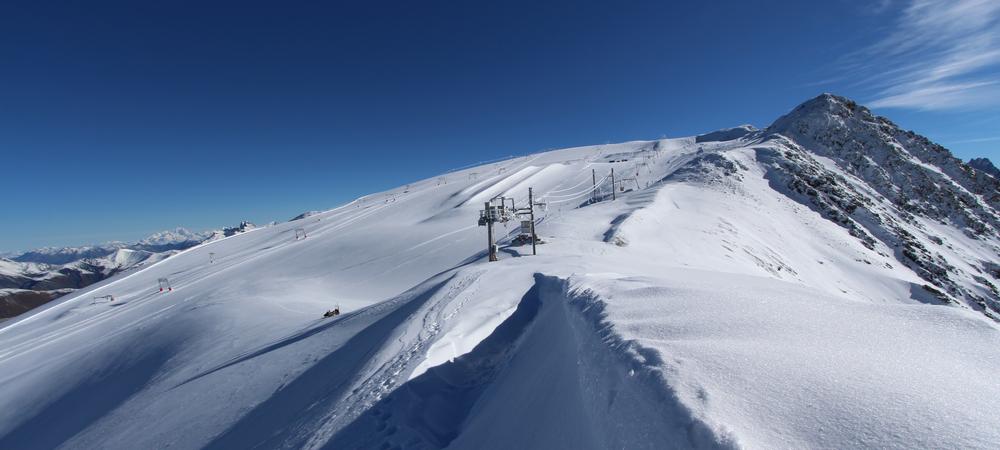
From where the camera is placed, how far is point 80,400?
17.3 metres

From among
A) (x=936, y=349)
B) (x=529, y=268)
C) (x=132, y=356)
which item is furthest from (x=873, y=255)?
(x=132, y=356)

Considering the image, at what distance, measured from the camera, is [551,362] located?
248 inches

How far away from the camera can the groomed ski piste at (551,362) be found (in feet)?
9.97

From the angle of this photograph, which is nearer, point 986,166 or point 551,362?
point 551,362

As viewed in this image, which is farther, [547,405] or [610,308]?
[610,308]

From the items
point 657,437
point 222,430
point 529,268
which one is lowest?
point 222,430

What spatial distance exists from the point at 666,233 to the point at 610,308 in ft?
82.4

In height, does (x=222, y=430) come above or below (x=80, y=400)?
above

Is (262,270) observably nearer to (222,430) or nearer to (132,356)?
(132,356)

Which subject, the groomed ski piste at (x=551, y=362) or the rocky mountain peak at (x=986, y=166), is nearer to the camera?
the groomed ski piste at (x=551, y=362)

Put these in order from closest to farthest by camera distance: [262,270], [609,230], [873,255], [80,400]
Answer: [80,400], [609,230], [873,255], [262,270]

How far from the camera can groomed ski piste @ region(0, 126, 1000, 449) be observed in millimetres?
3039

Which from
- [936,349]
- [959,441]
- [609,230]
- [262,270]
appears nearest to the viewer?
[959,441]

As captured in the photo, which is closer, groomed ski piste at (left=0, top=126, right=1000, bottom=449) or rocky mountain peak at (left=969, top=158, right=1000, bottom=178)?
groomed ski piste at (left=0, top=126, right=1000, bottom=449)
